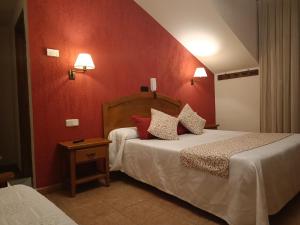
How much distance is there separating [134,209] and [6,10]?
12.1ft

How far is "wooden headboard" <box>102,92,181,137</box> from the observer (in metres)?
3.14

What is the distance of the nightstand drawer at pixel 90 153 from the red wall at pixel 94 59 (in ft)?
1.28

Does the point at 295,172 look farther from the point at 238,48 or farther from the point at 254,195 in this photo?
the point at 238,48

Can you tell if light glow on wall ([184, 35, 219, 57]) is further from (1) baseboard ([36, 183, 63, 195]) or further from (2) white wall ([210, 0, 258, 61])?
(1) baseboard ([36, 183, 63, 195])

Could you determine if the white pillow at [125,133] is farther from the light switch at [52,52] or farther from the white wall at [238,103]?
the white wall at [238,103]

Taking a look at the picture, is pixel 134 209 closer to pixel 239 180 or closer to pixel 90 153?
pixel 90 153

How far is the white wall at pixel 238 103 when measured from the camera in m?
4.09

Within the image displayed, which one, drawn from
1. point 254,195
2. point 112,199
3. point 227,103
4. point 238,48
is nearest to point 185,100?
point 227,103

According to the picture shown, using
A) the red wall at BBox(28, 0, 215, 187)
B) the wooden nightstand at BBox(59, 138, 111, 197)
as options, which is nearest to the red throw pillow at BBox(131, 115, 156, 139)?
the wooden nightstand at BBox(59, 138, 111, 197)

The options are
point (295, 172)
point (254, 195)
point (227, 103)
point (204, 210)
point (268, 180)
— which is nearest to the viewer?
point (254, 195)

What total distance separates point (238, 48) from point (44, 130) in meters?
3.23

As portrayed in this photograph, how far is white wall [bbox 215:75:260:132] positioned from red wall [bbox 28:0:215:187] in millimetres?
1236

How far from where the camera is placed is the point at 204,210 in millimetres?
1985

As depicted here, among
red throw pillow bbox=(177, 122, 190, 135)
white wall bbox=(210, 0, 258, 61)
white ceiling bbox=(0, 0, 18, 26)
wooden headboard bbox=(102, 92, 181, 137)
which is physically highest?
white ceiling bbox=(0, 0, 18, 26)
